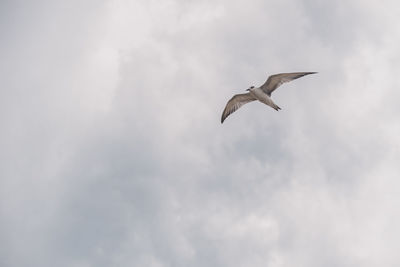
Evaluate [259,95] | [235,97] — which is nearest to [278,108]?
[259,95]

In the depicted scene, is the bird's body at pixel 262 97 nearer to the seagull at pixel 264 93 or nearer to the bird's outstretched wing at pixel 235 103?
the seagull at pixel 264 93

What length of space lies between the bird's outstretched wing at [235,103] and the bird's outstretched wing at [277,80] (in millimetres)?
3533

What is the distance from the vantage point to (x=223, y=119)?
60875mm

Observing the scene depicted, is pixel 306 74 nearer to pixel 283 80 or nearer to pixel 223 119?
pixel 283 80

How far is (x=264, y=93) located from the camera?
55625 millimetres

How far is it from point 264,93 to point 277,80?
7.90 ft

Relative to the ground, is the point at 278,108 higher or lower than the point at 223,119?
lower

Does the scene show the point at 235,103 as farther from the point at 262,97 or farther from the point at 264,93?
the point at 264,93

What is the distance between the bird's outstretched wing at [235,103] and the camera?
59338mm

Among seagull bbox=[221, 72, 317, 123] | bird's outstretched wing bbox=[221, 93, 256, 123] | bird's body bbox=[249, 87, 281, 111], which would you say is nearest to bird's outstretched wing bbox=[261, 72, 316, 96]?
seagull bbox=[221, 72, 317, 123]

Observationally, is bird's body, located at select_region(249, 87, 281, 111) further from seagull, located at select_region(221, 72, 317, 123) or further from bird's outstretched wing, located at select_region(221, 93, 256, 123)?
bird's outstretched wing, located at select_region(221, 93, 256, 123)

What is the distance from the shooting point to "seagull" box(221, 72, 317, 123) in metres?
53.6

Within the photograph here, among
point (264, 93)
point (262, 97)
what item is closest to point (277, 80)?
point (264, 93)

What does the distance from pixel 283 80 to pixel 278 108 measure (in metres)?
3.71
